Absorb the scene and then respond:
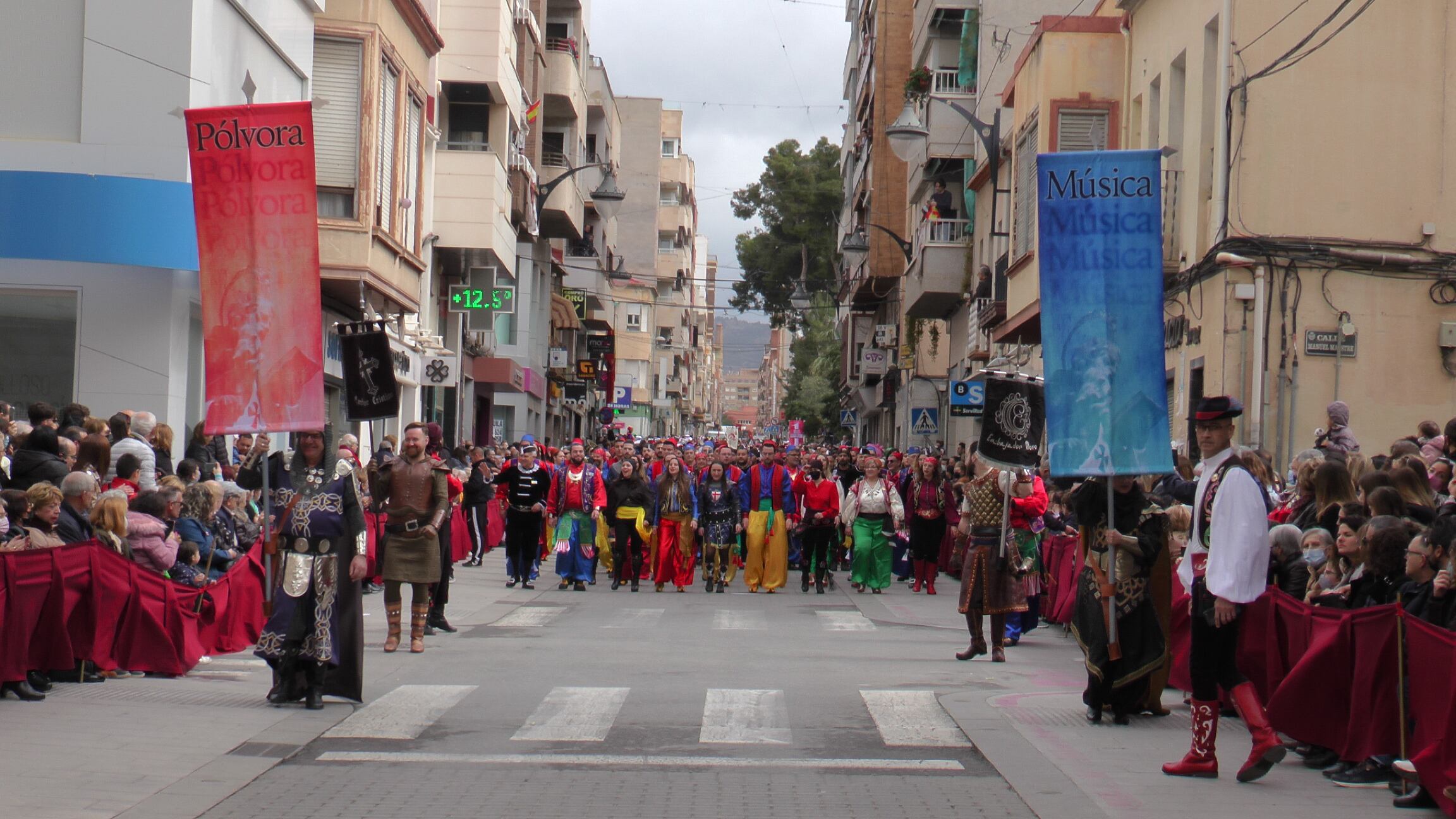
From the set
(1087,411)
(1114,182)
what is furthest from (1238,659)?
(1114,182)

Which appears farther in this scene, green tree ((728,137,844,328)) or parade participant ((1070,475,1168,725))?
green tree ((728,137,844,328))

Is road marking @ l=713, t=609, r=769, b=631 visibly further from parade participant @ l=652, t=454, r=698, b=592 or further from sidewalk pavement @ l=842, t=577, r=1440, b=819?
sidewalk pavement @ l=842, t=577, r=1440, b=819

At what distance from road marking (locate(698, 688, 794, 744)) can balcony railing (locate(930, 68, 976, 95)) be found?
29.3 metres

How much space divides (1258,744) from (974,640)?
5.86 metres

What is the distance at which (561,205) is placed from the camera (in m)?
45.9

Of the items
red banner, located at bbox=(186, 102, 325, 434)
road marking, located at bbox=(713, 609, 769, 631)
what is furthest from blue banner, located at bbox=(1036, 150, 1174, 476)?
road marking, located at bbox=(713, 609, 769, 631)

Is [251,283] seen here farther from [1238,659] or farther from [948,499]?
[948,499]

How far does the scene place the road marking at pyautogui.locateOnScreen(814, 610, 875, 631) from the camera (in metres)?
17.4

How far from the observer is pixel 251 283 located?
35.9 feet

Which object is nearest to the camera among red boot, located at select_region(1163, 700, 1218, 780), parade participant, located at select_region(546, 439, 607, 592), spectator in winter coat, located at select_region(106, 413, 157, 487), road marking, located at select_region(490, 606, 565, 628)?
red boot, located at select_region(1163, 700, 1218, 780)

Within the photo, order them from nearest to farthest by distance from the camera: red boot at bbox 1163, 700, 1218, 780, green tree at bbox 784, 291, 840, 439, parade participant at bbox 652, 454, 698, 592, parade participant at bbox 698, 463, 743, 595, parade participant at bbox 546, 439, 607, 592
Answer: red boot at bbox 1163, 700, 1218, 780 → parade participant at bbox 546, 439, 607, 592 → parade participant at bbox 698, 463, 743, 595 → parade participant at bbox 652, 454, 698, 592 → green tree at bbox 784, 291, 840, 439

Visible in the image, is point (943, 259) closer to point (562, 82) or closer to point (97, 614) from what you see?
point (562, 82)

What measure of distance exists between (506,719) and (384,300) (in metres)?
15.4

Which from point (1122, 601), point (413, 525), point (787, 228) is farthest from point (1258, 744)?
point (787, 228)
